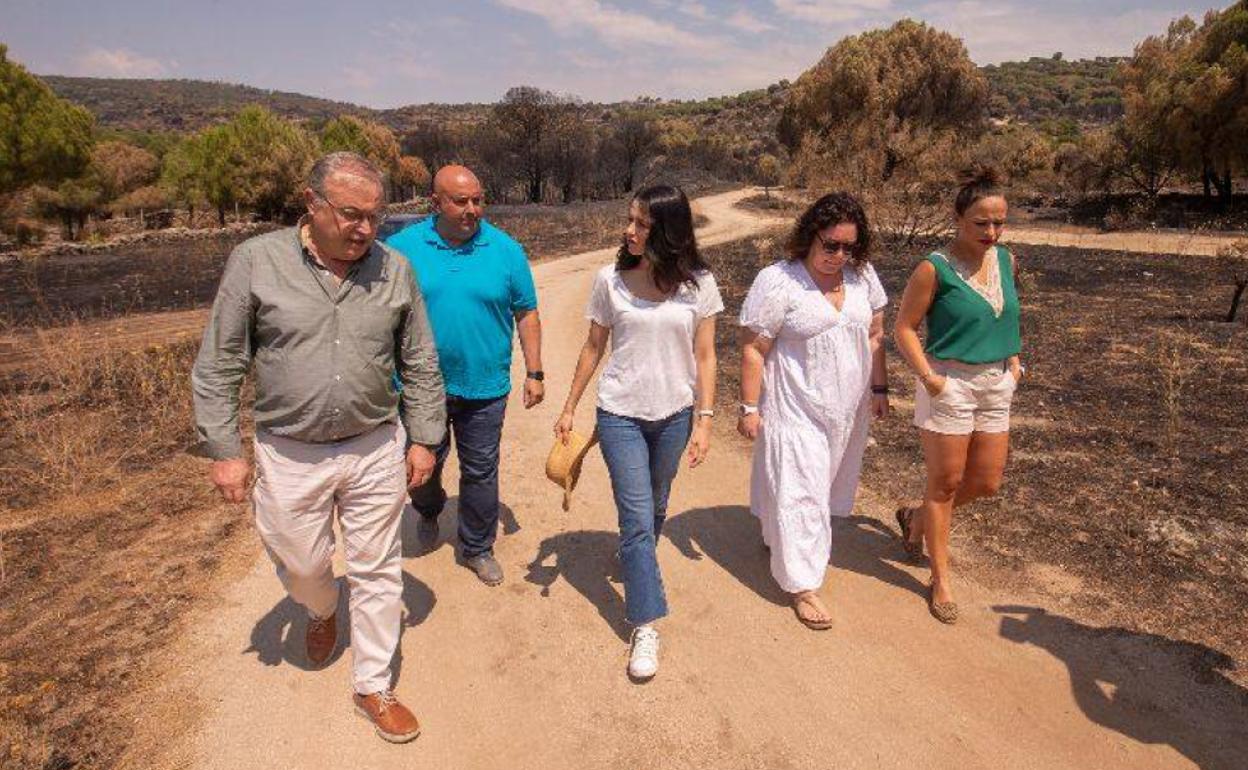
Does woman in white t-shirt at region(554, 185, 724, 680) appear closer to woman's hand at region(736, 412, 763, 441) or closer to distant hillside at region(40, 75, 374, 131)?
woman's hand at region(736, 412, 763, 441)

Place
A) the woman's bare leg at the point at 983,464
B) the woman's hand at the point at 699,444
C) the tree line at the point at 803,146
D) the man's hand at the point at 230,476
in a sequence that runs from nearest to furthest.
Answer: the man's hand at the point at 230,476 → the woman's hand at the point at 699,444 → the woman's bare leg at the point at 983,464 → the tree line at the point at 803,146

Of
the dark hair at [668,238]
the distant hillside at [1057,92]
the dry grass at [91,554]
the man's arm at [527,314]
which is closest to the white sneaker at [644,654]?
the man's arm at [527,314]

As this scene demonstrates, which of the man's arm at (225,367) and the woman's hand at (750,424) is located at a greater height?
the man's arm at (225,367)

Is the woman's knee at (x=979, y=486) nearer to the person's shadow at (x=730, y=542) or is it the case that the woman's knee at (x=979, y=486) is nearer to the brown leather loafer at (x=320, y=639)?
the person's shadow at (x=730, y=542)

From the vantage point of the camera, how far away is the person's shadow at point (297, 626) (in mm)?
3291

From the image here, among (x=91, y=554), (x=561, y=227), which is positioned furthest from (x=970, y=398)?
(x=561, y=227)

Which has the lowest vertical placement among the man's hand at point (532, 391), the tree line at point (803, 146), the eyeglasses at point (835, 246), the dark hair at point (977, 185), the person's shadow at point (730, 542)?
the person's shadow at point (730, 542)

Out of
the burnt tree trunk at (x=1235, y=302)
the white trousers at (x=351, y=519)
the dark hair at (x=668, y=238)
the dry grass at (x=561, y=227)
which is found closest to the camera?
the white trousers at (x=351, y=519)

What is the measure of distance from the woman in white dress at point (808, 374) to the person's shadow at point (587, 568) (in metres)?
0.85

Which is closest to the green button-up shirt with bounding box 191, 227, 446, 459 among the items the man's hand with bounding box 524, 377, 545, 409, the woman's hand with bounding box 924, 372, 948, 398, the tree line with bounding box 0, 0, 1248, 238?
the man's hand with bounding box 524, 377, 545, 409

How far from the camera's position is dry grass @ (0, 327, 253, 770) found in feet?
9.57

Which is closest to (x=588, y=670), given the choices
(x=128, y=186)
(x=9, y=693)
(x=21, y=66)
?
(x=9, y=693)

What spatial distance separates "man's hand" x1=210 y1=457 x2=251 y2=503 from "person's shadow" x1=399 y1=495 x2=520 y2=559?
5.62ft

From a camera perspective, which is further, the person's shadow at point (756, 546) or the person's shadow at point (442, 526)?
the person's shadow at point (442, 526)
